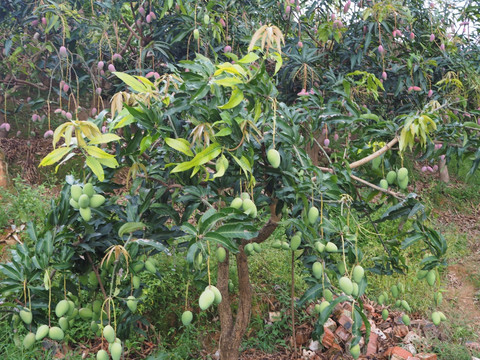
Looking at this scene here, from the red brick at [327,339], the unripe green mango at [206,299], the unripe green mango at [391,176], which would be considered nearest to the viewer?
the unripe green mango at [206,299]

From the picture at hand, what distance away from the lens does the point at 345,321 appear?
2.27m

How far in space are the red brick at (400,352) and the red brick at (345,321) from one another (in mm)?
214

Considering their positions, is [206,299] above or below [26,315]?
above

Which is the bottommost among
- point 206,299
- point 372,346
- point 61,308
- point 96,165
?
point 372,346

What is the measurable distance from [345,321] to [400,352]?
299 mm

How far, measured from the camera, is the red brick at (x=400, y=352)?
80.9 inches

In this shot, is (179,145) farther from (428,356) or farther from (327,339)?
(428,356)

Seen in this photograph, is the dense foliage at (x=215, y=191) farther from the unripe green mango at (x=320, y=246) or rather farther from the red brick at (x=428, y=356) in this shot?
the red brick at (x=428, y=356)

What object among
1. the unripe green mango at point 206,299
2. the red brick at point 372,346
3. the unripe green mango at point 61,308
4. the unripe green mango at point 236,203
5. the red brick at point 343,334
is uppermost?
the unripe green mango at point 236,203

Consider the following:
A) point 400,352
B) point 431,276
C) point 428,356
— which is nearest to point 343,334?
point 400,352

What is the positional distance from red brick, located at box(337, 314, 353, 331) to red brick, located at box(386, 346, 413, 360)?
21 cm

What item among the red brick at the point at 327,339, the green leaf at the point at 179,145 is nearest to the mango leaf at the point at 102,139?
the green leaf at the point at 179,145

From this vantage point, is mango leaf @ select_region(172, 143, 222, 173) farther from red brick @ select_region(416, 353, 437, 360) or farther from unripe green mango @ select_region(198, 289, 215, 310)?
red brick @ select_region(416, 353, 437, 360)

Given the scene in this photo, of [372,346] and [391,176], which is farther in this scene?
[372,346]
